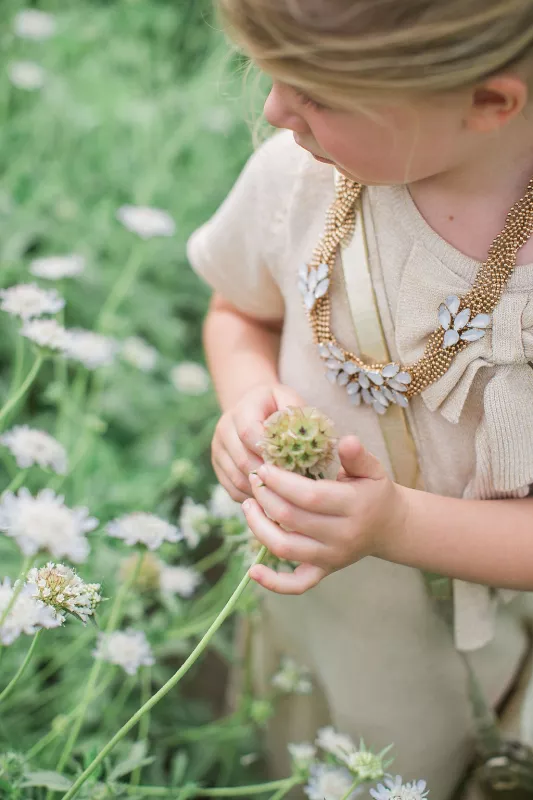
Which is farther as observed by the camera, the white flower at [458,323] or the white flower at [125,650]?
the white flower at [125,650]

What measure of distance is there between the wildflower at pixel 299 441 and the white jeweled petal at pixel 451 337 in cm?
12

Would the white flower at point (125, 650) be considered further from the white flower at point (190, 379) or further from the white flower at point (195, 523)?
the white flower at point (190, 379)

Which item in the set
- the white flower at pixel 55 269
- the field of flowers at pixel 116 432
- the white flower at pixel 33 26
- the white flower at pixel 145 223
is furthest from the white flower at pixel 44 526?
the white flower at pixel 33 26

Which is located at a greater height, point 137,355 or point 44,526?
point 44,526

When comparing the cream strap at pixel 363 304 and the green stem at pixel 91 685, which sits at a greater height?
the cream strap at pixel 363 304

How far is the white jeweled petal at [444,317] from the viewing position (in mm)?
542

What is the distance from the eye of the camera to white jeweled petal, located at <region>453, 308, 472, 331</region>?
535 millimetres

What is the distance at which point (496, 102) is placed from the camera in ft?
1.51

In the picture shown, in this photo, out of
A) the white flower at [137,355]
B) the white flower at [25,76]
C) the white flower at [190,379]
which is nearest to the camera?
the white flower at [137,355]

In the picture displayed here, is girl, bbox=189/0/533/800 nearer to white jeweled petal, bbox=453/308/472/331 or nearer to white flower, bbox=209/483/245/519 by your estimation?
white jeweled petal, bbox=453/308/472/331

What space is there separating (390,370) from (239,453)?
12 centimetres

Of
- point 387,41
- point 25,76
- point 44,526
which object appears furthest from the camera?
point 25,76

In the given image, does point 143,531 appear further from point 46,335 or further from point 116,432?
point 116,432

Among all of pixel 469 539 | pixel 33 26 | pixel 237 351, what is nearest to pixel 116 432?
pixel 237 351
